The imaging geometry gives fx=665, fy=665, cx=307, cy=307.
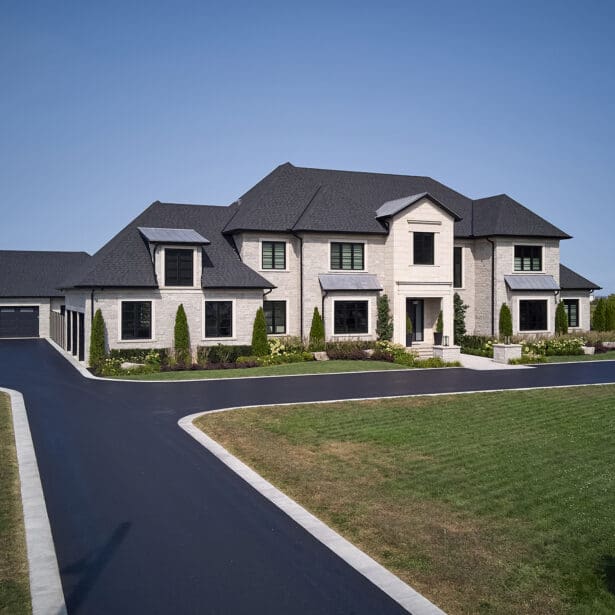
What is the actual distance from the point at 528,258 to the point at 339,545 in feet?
109

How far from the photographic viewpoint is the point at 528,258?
3875cm

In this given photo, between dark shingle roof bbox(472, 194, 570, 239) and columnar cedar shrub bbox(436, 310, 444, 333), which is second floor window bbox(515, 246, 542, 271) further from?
columnar cedar shrub bbox(436, 310, 444, 333)

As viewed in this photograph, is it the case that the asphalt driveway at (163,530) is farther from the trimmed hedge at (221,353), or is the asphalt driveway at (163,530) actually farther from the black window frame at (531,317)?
the black window frame at (531,317)

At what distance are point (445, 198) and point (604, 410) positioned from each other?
82.3 ft

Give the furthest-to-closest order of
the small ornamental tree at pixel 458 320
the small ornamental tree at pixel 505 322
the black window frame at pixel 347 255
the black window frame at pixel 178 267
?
the small ornamental tree at pixel 458 320
the small ornamental tree at pixel 505 322
the black window frame at pixel 347 255
the black window frame at pixel 178 267

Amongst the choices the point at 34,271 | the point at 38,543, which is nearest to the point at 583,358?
the point at 38,543

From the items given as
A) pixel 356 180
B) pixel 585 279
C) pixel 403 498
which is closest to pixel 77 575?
pixel 403 498

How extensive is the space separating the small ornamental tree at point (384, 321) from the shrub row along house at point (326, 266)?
1.16ft

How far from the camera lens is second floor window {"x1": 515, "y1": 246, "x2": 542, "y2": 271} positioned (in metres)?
38.5

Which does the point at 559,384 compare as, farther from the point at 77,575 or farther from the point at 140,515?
the point at 77,575

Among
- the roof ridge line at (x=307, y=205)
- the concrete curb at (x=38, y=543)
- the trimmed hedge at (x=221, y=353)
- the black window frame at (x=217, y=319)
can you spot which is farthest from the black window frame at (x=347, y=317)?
the concrete curb at (x=38, y=543)

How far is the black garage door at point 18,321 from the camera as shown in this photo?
48312mm

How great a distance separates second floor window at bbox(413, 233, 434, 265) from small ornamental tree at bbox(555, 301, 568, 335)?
9097 millimetres

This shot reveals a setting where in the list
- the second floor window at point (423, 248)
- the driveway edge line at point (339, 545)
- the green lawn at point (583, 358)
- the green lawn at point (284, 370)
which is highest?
the second floor window at point (423, 248)
